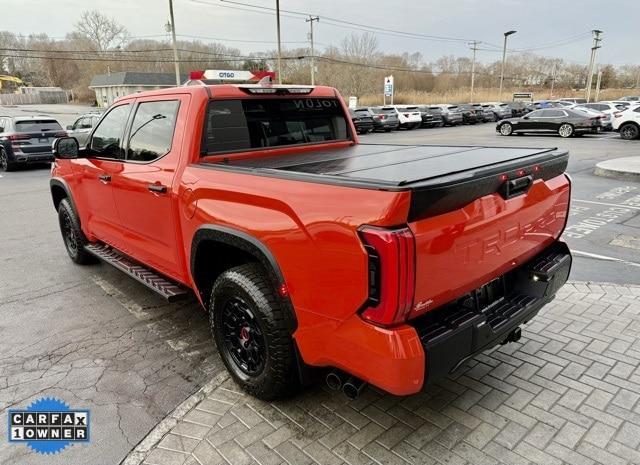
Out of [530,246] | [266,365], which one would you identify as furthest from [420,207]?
[266,365]

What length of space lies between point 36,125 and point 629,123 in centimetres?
2428

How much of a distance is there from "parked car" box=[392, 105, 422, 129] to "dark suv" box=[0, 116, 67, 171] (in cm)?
2103

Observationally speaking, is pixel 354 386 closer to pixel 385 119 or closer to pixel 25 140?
pixel 25 140

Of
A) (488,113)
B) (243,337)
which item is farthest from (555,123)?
(243,337)

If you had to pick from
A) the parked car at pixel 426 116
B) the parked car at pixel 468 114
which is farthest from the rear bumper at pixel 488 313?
the parked car at pixel 468 114

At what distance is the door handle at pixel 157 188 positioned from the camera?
3.47 m

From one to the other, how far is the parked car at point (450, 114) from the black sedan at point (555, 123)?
8.25 meters

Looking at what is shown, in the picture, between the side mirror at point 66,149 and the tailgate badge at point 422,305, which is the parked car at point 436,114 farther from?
the tailgate badge at point 422,305

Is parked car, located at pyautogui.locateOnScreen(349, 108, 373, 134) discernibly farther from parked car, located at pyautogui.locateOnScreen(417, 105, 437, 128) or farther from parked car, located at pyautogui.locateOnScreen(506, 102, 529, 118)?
parked car, located at pyautogui.locateOnScreen(506, 102, 529, 118)

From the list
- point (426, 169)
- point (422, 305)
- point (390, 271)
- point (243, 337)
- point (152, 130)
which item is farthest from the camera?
point (152, 130)

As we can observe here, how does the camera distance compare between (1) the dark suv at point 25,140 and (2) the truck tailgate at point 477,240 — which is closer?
(2) the truck tailgate at point 477,240

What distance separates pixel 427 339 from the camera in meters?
2.21

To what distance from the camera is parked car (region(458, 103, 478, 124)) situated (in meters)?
35.7

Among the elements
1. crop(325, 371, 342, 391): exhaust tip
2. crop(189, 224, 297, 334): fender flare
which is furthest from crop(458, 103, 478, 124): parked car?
crop(325, 371, 342, 391): exhaust tip
